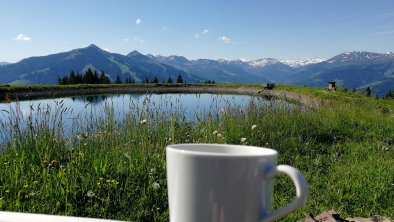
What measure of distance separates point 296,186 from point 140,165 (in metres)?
3.78

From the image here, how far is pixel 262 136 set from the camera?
7461 millimetres

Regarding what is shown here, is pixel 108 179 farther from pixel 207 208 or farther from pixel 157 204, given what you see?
pixel 207 208

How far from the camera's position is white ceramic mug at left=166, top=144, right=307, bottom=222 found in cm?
88


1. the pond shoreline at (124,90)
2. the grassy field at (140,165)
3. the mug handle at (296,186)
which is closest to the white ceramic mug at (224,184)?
the mug handle at (296,186)

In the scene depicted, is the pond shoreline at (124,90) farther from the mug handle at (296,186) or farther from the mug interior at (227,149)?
the mug handle at (296,186)

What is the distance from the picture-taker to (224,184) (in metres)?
0.88

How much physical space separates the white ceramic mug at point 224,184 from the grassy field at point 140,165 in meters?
2.66

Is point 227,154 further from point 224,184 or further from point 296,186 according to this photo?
point 296,186

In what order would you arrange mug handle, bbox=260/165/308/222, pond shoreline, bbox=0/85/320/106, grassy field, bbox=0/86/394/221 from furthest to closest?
pond shoreline, bbox=0/85/320/106, grassy field, bbox=0/86/394/221, mug handle, bbox=260/165/308/222

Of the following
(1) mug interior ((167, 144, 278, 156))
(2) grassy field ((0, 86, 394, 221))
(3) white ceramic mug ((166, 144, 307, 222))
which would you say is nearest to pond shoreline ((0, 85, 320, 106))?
(2) grassy field ((0, 86, 394, 221))

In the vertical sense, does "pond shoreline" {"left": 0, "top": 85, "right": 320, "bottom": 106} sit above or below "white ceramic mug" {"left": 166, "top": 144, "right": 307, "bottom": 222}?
below

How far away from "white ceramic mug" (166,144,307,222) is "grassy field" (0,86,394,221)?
2662 millimetres

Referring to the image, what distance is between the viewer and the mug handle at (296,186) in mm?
865

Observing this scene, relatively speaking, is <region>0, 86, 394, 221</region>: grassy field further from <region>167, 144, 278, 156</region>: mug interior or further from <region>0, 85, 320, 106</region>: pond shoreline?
<region>0, 85, 320, 106</region>: pond shoreline
